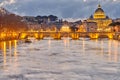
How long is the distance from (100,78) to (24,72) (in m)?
5.92

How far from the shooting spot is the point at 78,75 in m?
28.7

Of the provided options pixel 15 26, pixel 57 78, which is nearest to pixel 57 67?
pixel 57 78

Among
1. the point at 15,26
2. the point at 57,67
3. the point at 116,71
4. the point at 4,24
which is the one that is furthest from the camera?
the point at 15,26

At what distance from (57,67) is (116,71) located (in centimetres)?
507

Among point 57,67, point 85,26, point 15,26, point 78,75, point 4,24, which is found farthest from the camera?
point 85,26

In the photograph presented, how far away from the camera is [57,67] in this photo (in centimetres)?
3322

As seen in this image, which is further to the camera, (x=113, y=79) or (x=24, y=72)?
(x=24, y=72)

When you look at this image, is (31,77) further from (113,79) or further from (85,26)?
(85,26)

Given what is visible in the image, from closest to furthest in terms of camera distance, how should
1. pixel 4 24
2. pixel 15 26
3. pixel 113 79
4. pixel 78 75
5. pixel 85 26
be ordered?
pixel 113 79
pixel 78 75
pixel 4 24
pixel 15 26
pixel 85 26

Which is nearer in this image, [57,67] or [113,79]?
[113,79]

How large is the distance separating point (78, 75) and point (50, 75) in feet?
6.41

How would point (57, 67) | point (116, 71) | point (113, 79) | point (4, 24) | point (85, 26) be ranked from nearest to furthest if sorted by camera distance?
point (113, 79) < point (116, 71) < point (57, 67) < point (4, 24) < point (85, 26)

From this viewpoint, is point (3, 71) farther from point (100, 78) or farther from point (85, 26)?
point (85, 26)

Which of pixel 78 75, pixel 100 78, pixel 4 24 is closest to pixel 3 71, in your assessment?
pixel 78 75
